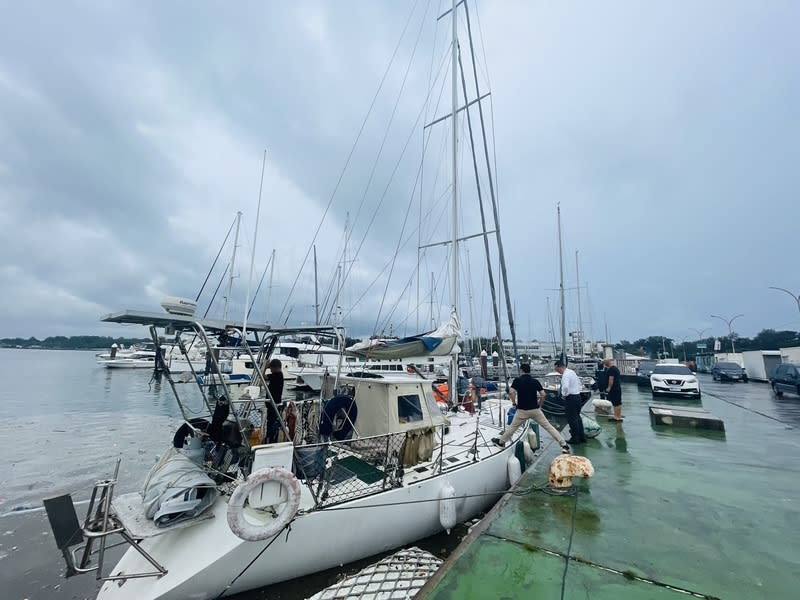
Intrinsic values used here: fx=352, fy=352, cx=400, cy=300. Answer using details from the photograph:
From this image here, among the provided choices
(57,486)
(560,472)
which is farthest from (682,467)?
(57,486)

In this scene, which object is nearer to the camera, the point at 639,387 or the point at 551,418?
the point at 551,418

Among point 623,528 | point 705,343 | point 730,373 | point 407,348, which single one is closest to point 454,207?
point 407,348

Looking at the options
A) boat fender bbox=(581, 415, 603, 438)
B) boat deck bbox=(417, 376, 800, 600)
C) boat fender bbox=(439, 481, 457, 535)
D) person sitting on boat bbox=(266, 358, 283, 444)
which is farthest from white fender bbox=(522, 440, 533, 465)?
person sitting on boat bbox=(266, 358, 283, 444)

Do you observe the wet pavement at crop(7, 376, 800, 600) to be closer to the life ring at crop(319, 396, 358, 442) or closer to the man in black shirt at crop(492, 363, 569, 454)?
the man in black shirt at crop(492, 363, 569, 454)

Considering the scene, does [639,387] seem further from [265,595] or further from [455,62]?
[265,595]

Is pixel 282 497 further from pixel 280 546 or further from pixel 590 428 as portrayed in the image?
pixel 590 428

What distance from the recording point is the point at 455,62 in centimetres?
1030

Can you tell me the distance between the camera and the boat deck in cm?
289

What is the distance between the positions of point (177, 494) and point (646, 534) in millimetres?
4806

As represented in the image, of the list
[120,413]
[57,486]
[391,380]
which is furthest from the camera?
[120,413]

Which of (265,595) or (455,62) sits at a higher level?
(455,62)

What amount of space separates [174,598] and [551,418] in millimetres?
14209

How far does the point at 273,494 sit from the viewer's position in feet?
11.2

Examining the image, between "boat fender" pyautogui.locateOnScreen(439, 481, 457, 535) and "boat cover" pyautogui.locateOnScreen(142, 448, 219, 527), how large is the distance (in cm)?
284
